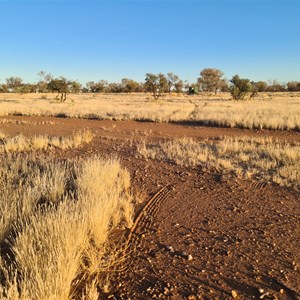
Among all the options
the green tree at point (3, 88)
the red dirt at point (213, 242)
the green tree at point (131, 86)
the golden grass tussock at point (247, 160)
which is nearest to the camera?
the red dirt at point (213, 242)

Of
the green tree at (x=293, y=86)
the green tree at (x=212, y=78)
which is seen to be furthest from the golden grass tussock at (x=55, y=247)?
the green tree at (x=293, y=86)

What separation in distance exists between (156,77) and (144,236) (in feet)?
168

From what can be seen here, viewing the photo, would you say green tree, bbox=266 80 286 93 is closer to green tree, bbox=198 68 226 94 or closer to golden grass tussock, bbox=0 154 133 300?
green tree, bbox=198 68 226 94

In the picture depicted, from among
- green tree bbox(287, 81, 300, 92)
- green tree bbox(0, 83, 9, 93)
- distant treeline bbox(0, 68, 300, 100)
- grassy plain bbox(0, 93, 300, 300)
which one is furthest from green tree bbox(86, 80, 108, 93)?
grassy plain bbox(0, 93, 300, 300)

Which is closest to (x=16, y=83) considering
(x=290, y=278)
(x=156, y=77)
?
(x=156, y=77)

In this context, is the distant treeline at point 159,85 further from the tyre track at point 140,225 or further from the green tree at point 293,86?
the tyre track at point 140,225

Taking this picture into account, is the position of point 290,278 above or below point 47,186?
below

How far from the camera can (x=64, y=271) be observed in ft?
9.61

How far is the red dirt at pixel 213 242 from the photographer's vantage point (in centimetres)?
330

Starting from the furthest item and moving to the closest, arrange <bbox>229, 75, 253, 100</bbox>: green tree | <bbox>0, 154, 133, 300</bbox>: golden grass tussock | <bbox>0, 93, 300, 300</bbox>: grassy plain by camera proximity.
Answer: <bbox>229, 75, 253, 100</bbox>: green tree < <bbox>0, 93, 300, 300</bbox>: grassy plain < <bbox>0, 154, 133, 300</bbox>: golden grass tussock

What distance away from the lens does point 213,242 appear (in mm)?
4332

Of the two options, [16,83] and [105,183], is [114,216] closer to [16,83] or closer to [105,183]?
[105,183]

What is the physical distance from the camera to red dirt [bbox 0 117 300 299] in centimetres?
330

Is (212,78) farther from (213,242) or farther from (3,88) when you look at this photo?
(213,242)
